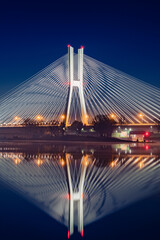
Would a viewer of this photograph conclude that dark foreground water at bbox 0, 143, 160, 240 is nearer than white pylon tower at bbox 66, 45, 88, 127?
Yes

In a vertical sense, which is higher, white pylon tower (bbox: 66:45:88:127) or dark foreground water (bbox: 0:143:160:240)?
white pylon tower (bbox: 66:45:88:127)

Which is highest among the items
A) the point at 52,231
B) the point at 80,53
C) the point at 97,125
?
the point at 80,53

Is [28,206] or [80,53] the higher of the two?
[80,53]

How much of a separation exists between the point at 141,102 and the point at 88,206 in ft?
73.9

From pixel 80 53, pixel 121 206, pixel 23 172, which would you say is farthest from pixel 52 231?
pixel 80 53

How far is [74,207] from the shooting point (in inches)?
170

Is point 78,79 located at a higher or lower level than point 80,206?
higher

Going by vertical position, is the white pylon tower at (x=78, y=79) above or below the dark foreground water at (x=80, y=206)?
above

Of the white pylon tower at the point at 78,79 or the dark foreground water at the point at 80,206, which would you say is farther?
the white pylon tower at the point at 78,79

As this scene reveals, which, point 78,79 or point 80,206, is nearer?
point 80,206

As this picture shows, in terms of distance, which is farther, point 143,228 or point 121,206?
point 121,206

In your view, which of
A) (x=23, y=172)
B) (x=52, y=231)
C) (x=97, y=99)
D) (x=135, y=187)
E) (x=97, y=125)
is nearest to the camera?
(x=52, y=231)

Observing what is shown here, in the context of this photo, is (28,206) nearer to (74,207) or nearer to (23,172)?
(74,207)

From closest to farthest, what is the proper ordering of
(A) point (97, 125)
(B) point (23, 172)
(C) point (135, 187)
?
(C) point (135, 187), (B) point (23, 172), (A) point (97, 125)
